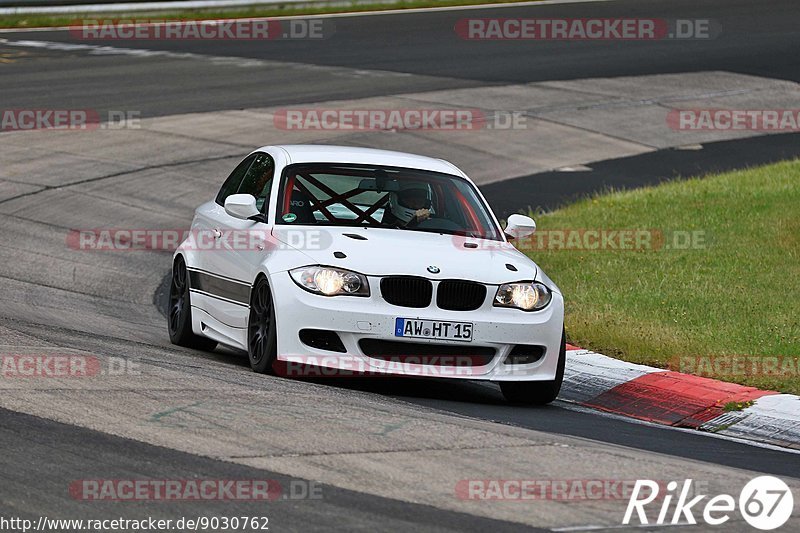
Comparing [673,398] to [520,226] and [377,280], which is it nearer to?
[520,226]

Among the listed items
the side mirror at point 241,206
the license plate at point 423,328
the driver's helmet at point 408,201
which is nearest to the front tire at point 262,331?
the side mirror at point 241,206

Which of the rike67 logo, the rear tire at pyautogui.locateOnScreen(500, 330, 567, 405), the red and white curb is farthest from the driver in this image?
the rike67 logo

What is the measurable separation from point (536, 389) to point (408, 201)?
1.70 meters

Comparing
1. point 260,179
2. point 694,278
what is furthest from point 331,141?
point 260,179

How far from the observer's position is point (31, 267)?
14.9 meters

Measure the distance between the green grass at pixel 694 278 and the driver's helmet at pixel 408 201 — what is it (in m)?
1.80

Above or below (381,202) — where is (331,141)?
below

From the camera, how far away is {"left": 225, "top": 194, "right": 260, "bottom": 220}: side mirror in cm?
1047

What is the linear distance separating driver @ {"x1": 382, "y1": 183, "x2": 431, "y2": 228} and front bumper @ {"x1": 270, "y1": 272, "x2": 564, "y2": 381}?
3.72 ft

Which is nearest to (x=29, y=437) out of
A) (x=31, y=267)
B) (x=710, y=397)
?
(x=710, y=397)

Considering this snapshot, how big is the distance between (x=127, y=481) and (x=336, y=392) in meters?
2.66

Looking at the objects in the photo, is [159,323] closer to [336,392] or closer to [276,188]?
[276,188]

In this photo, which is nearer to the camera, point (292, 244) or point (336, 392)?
point (336, 392)

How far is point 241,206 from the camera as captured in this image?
10469 millimetres
